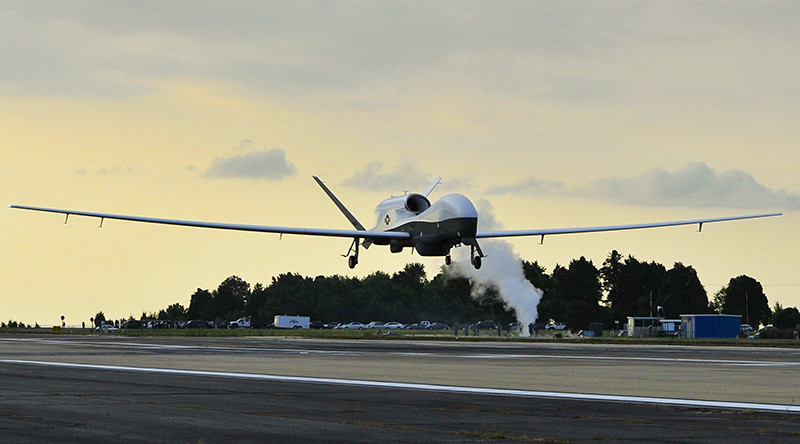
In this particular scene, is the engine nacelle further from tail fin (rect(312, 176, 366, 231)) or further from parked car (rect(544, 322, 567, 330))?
parked car (rect(544, 322, 567, 330))

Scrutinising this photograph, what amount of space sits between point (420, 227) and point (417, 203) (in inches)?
178

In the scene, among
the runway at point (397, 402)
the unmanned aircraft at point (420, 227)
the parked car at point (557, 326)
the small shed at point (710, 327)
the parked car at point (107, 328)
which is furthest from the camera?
the parked car at point (557, 326)

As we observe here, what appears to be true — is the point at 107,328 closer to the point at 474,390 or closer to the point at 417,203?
the point at 417,203

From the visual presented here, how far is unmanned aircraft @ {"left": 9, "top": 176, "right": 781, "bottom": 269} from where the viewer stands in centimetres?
7000

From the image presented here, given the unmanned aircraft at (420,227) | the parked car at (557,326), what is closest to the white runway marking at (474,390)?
the unmanned aircraft at (420,227)

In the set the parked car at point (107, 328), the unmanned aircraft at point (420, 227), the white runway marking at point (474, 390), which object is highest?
the unmanned aircraft at point (420, 227)

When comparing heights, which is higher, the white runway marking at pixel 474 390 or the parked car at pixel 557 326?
the parked car at pixel 557 326

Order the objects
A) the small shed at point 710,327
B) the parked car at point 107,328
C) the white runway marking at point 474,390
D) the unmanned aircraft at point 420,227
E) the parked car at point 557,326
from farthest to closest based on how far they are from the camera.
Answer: the parked car at point 557,326, the parked car at point 107,328, the small shed at point 710,327, the unmanned aircraft at point 420,227, the white runway marking at point 474,390

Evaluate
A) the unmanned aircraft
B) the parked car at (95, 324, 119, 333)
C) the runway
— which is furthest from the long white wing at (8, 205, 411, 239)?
the parked car at (95, 324, 119, 333)

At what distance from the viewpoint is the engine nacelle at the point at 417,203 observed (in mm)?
77444

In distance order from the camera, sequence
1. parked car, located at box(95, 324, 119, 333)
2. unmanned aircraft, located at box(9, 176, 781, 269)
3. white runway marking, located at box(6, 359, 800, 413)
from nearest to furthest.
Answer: white runway marking, located at box(6, 359, 800, 413) < unmanned aircraft, located at box(9, 176, 781, 269) < parked car, located at box(95, 324, 119, 333)

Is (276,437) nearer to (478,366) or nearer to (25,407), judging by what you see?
(25,407)

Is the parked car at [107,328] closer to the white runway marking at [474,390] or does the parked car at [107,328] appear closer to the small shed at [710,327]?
the small shed at [710,327]

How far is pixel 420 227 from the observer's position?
242ft
